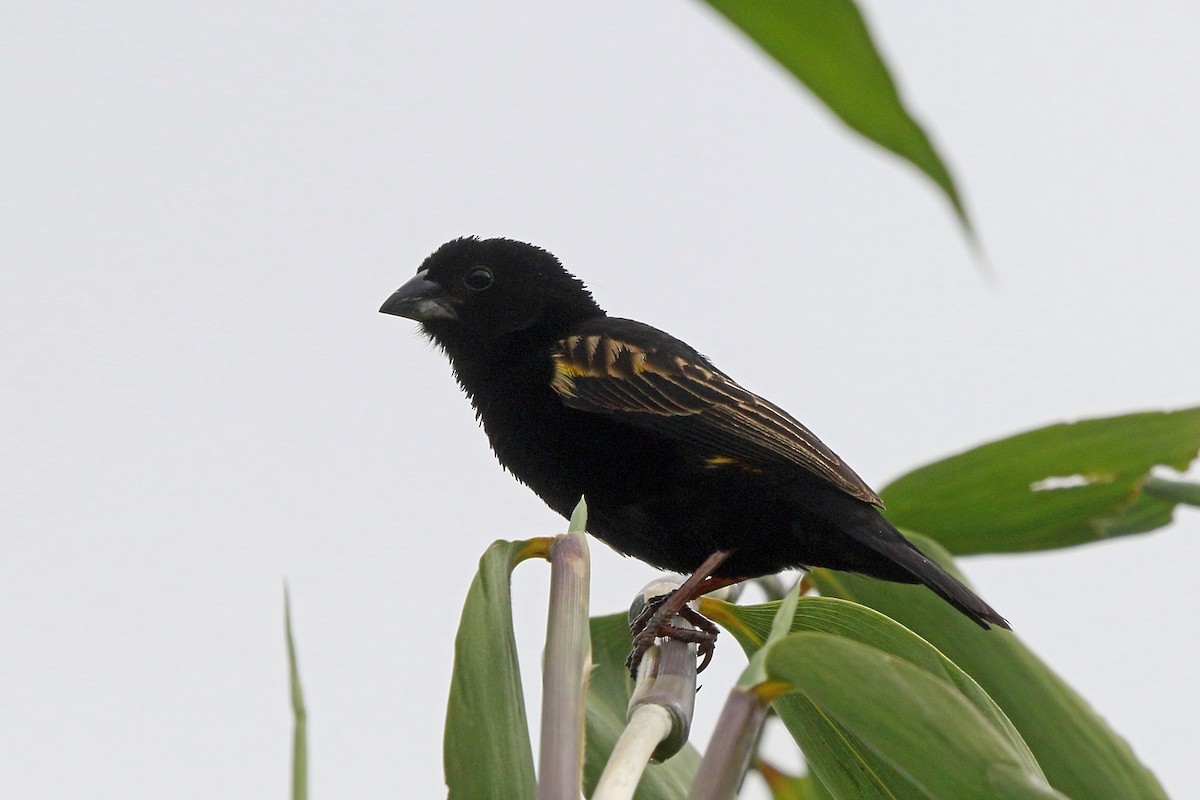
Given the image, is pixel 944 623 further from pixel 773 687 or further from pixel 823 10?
pixel 823 10

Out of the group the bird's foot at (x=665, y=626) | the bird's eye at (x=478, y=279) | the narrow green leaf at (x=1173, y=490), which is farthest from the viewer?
the bird's eye at (x=478, y=279)

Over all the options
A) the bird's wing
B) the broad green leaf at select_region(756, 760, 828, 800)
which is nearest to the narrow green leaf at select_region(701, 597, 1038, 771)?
the broad green leaf at select_region(756, 760, 828, 800)

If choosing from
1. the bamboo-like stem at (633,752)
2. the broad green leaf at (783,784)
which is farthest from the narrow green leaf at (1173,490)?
the bamboo-like stem at (633,752)

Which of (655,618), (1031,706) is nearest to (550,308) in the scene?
(655,618)

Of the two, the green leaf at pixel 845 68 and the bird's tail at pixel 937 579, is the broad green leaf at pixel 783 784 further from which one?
the green leaf at pixel 845 68

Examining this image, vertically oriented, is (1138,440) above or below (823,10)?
below

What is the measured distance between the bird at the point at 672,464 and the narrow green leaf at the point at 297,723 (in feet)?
5.25

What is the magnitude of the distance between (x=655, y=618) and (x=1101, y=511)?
1.02 meters

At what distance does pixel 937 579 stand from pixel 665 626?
62 cm

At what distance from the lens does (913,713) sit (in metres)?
1.41

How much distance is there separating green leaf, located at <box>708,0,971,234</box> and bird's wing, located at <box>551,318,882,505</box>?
8.49 feet

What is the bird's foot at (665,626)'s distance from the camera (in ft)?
9.48

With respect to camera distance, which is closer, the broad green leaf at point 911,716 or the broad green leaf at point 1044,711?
the broad green leaf at point 911,716

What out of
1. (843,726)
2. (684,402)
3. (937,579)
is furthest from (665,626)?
(843,726)
